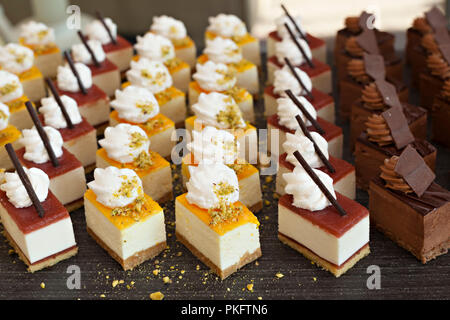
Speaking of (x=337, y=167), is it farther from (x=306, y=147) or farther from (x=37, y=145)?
(x=37, y=145)

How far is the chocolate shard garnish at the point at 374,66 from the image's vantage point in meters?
5.68

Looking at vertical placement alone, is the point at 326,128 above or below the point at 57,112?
below

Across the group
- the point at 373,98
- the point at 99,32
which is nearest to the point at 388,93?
the point at 373,98

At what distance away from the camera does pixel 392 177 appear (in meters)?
4.48

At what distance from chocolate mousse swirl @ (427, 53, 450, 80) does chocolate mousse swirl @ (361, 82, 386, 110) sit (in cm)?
70

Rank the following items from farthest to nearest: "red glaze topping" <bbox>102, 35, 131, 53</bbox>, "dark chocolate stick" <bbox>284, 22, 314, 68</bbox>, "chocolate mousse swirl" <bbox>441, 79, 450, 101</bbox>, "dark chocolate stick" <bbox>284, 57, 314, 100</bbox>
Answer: "red glaze topping" <bbox>102, 35, 131, 53</bbox>, "dark chocolate stick" <bbox>284, 22, 314, 68</bbox>, "dark chocolate stick" <bbox>284, 57, 314, 100</bbox>, "chocolate mousse swirl" <bbox>441, 79, 450, 101</bbox>

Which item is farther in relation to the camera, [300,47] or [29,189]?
[300,47]

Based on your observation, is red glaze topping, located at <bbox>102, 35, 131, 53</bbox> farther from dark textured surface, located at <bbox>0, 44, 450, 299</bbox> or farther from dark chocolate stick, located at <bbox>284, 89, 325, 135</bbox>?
dark textured surface, located at <bbox>0, 44, 450, 299</bbox>

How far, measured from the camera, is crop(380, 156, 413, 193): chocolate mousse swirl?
174 inches

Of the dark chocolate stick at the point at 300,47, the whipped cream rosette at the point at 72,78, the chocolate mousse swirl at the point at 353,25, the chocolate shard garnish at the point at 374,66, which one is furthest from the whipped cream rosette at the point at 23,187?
the chocolate mousse swirl at the point at 353,25

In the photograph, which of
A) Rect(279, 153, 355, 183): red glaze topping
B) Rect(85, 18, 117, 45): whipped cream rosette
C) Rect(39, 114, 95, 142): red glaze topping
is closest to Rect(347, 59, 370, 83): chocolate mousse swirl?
Rect(279, 153, 355, 183): red glaze topping

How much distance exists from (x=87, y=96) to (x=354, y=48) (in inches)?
86.0

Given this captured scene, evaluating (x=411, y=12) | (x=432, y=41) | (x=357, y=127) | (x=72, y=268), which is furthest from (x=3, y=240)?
(x=411, y=12)

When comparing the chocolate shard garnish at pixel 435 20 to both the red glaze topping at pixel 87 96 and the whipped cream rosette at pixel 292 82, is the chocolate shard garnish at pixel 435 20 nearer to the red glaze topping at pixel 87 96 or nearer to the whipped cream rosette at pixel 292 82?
the whipped cream rosette at pixel 292 82
